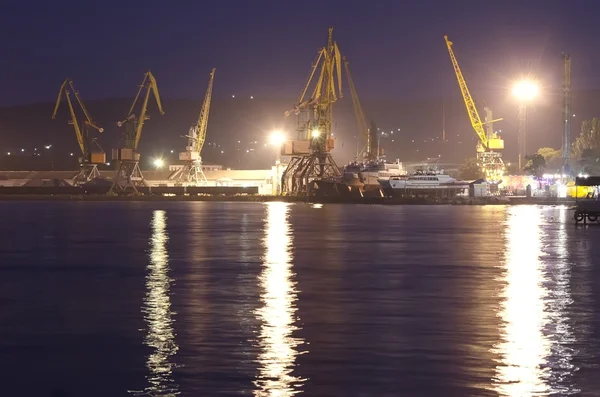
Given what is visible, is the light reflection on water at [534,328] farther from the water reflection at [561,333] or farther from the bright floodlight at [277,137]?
the bright floodlight at [277,137]

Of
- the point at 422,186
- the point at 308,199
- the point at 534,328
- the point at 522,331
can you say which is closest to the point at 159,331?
the point at 522,331

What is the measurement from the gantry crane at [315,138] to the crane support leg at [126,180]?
24.8 m

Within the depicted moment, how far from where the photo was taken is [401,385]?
53.6 ft

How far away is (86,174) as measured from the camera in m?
177

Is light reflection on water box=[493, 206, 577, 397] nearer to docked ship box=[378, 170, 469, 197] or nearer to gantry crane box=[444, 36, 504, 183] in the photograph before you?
docked ship box=[378, 170, 469, 197]

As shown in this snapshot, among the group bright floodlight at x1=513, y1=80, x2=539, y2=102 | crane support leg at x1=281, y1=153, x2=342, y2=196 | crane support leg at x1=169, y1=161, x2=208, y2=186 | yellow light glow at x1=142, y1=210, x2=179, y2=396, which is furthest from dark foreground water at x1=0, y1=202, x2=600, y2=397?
crane support leg at x1=169, y1=161, x2=208, y2=186

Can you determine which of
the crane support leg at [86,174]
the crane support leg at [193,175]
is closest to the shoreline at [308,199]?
the crane support leg at [86,174]

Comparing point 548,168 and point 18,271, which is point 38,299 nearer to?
point 18,271

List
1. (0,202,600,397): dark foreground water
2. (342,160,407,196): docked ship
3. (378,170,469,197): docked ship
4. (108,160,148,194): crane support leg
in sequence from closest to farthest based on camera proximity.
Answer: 1. (0,202,600,397): dark foreground water
2. (378,170,469,197): docked ship
3. (342,160,407,196): docked ship
4. (108,160,148,194): crane support leg

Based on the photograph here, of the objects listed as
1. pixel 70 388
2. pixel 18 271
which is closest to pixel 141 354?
pixel 70 388

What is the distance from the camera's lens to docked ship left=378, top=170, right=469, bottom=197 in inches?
5709

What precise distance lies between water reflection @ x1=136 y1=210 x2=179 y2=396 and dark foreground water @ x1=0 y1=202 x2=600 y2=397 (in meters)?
0.05

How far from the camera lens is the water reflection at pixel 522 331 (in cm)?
1642

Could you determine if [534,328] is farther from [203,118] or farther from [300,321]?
[203,118]
